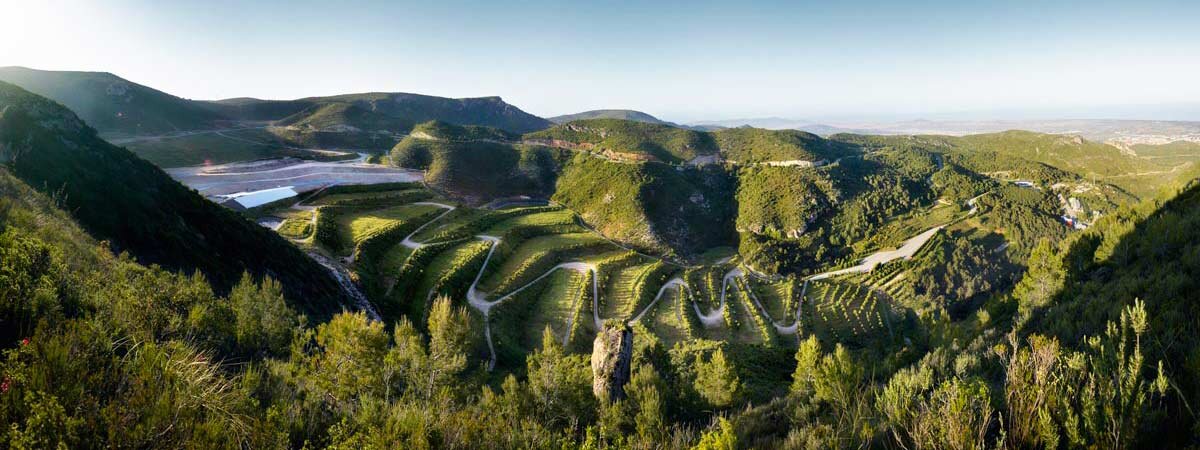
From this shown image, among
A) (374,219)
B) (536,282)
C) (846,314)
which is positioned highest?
(374,219)

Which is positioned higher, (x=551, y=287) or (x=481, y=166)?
(x=481, y=166)

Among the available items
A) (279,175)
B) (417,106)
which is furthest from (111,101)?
(417,106)

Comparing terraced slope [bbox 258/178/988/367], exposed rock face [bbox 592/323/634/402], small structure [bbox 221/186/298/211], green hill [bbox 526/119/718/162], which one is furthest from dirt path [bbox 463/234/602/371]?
green hill [bbox 526/119/718/162]

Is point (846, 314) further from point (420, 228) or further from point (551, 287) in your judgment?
point (420, 228)

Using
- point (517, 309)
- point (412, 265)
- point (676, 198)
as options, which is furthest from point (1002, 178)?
point (412, 265)

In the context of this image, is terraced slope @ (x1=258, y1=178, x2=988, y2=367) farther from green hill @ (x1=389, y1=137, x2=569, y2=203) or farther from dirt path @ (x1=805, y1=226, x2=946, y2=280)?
green hill @ (x1=389, y1=137, x2=569, y2=203)

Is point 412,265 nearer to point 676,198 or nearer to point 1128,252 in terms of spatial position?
point 1128,252

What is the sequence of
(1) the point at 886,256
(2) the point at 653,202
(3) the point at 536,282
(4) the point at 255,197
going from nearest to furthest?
(3) the point at 536,282, (4) the point at 255,197, (1) the point at 886,256, (2) the point at 653,202

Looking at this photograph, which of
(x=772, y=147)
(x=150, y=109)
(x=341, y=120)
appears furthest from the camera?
(x=341, y=120)

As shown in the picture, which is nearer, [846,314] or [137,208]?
[137,208]
